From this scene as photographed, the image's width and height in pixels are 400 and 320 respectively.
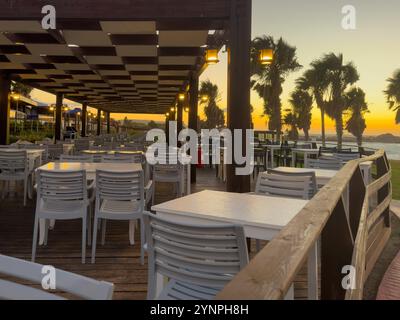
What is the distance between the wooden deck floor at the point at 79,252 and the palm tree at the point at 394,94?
28.3m

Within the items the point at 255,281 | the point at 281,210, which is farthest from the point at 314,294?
the point at 255,281

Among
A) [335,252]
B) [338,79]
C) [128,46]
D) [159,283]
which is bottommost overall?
[159,283]

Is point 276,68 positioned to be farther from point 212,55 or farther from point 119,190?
point 119,190

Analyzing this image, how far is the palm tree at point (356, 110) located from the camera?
86.8ft

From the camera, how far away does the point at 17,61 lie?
8398 mm

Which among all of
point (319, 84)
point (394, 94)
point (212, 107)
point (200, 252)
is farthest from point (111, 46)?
point (212, 107)

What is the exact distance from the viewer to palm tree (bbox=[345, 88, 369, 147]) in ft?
86.8

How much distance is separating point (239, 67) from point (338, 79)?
21551 mm

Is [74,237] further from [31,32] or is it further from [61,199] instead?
[31,32]

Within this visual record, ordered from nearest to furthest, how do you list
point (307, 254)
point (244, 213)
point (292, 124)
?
point (307, 254), point (244, 213), point (292, 124)

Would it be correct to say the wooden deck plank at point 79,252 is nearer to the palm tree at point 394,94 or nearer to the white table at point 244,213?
the white table at point 244,213

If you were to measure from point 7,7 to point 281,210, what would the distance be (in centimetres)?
389

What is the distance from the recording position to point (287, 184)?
3.31 m

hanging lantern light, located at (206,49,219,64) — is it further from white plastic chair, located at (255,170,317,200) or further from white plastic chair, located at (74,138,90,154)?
white plastic chair, located at (74,138,90,154)
